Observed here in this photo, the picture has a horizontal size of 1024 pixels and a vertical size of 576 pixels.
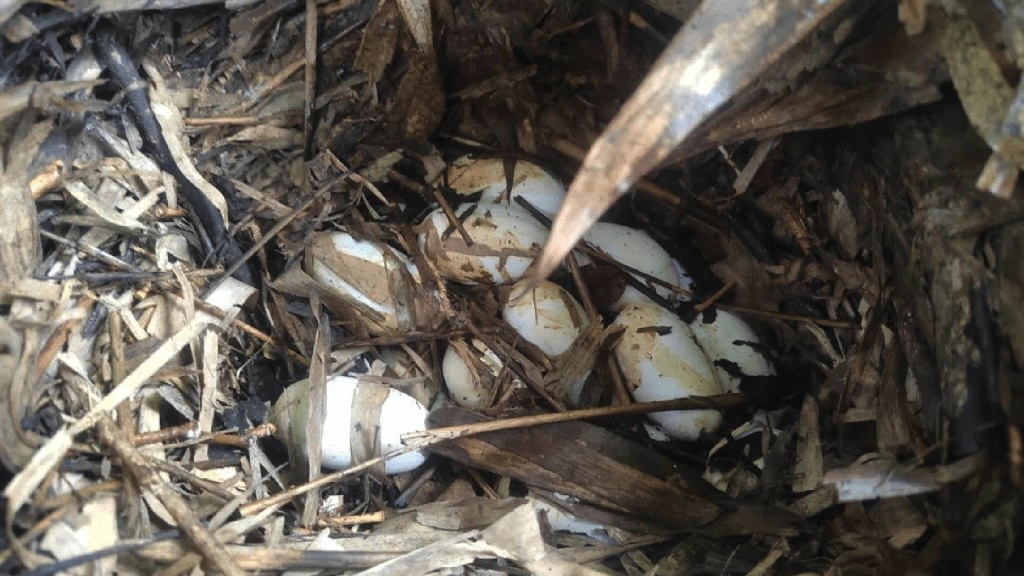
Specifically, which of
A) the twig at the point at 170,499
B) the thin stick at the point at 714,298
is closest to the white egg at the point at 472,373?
the thin stick at the point at 714,298

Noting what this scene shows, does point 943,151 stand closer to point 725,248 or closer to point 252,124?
point 725,248

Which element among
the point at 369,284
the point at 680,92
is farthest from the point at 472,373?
the point at 680,92

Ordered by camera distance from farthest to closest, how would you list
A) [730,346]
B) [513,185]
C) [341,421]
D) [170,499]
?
[513,185]
[730,346]
[341,421]
[170,499]

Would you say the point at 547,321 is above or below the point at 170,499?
above

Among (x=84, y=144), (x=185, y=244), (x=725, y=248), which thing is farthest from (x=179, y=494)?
(x=725, y=248)

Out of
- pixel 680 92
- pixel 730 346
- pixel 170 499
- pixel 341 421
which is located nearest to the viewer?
pixel 680 92

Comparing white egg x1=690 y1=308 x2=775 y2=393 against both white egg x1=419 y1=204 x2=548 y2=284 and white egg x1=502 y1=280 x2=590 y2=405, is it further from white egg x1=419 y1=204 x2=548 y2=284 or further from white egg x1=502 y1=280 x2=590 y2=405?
white egg x1=419 y1=204 x2=548 y2=284

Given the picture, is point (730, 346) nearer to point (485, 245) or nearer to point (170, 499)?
point (485, 245)

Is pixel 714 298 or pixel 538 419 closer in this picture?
pixel 538 419
